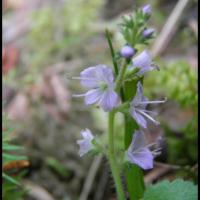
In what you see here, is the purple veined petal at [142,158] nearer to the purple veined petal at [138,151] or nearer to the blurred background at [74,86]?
the purple veined petal at [138,151]

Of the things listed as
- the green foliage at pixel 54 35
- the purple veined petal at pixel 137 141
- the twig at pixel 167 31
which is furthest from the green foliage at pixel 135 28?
the green foliage at pixel 54 35

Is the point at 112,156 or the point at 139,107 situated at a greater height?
the point at 139,107

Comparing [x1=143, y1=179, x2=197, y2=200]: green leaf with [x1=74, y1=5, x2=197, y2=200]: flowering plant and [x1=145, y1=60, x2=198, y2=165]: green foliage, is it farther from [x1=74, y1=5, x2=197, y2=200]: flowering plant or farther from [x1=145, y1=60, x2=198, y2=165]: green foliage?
[x1=145, y1=60, x2=198, y2=165]: green foliage

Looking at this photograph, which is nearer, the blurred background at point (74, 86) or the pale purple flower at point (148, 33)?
the pale purple flower at point (148, 33)

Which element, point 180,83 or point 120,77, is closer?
point 120,77

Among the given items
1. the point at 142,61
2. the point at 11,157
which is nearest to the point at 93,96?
the point at 142,61

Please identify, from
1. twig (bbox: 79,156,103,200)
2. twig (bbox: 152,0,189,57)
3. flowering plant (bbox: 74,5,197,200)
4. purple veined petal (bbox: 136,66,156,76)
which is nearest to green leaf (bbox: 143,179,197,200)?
flowering plant (bbox: 74,5,197,200)

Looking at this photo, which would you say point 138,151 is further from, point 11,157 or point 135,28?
point 11,157

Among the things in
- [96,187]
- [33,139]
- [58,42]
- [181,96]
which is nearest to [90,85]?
[181,96]
